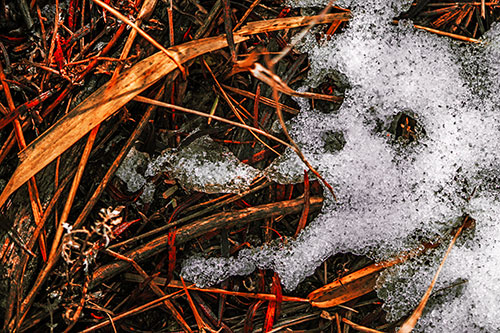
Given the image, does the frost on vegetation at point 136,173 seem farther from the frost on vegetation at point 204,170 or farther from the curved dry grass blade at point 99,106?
the curved dry grass blade at point 99,106

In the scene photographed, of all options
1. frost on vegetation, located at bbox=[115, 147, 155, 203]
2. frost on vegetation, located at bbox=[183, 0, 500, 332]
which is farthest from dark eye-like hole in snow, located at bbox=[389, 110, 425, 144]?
frost on vegetation, located at bbox=[115, 147, 155, 203]

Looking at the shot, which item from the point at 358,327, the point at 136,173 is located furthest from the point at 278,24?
the point at 358,327

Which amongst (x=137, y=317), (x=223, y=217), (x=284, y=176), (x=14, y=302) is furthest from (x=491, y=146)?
(x=14, y=302)

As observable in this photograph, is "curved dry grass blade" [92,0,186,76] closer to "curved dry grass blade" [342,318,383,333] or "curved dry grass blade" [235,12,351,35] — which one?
"curved dry grass blade" [235,12,351,35]

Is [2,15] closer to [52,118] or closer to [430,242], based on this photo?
[52,118]

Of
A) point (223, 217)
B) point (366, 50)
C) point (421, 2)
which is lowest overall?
point (223, 217)

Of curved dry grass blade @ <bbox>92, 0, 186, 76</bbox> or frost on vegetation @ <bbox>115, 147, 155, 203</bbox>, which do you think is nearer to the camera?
curved dry grass blade @ <bbox>92, 0, 186, 76</bbox>
